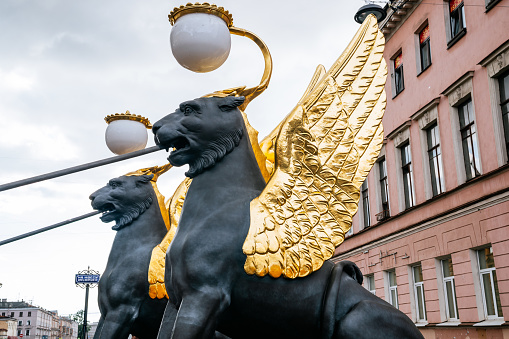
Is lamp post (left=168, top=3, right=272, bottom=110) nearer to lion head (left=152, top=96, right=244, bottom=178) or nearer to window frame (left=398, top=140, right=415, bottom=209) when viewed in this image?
lion head (left=152, top=96, right=244, bottom=178)

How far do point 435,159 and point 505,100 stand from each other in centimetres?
356

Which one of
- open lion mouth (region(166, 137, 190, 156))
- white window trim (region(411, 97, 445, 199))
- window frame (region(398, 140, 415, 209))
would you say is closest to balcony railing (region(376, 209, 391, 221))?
window frame (region(398, 140, 415, 209))

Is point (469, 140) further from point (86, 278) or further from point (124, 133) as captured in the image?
point (86, 278)

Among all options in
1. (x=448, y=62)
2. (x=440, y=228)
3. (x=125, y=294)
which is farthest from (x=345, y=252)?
(x=125, y=294)

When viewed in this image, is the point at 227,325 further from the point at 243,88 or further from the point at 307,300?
the point at 243,88

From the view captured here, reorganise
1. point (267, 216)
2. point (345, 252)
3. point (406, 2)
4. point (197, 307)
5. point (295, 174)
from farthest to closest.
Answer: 1. point (345, 252)
2. point (406, 2)
3. point (295, 174)
4. point (267, 216)
5. point (197, 307)

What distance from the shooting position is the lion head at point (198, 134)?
294cm

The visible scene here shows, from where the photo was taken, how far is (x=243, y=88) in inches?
128

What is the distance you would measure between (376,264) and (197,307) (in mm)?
16804

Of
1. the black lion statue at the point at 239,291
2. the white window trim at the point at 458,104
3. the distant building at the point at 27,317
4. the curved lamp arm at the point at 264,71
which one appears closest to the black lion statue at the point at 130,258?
the black lion statue at the point at 239,291

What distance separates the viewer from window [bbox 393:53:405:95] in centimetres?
1814

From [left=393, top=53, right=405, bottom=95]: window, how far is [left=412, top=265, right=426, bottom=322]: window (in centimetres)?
619

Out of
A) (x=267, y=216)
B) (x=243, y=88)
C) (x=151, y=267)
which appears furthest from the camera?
(x=151, y=267)

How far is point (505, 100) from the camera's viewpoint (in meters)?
12.2
